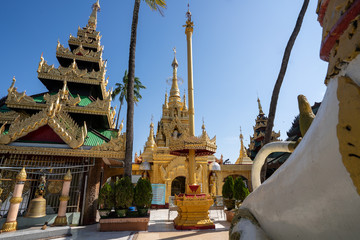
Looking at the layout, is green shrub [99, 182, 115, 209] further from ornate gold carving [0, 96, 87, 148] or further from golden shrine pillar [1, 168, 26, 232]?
golden shrine pillar [1, 168, 26, 232]

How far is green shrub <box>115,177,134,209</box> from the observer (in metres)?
8.06

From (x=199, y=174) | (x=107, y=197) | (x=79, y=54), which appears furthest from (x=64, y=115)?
(x=199, y=174)

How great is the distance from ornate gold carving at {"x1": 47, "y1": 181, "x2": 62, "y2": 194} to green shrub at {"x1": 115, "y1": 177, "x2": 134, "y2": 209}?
3086 mm

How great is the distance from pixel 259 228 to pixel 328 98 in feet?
3.96

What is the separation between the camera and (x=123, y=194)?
317 inches

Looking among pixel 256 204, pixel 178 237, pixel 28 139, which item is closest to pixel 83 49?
pixel 28 139

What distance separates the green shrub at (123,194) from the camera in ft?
26.5

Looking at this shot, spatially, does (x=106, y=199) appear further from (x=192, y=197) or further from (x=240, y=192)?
(x=240, y=192)

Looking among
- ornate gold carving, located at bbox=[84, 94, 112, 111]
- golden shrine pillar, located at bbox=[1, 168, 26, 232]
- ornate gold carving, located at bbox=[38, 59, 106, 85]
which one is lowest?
golden shrine pillar, located at bbox=[1, 168, 26, 232]

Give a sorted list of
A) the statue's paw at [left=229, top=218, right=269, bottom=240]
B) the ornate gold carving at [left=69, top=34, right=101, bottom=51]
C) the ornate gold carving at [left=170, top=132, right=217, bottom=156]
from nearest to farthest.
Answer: the statue's paw at [left=229, top=218, right=269, bottom=240]
the ornate gold carving at [left=170, top=132, right=217, bottom=156]
the ornate gold carving at [left=69, top=34, right=101, bottom=51]

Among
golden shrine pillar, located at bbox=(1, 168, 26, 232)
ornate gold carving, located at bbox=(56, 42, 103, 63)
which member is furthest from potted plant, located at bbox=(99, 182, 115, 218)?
ornate gold carving, located at bbox=(56, 42, 103, 63)

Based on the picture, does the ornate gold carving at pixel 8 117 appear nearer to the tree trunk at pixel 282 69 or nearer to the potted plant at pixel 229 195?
the potted plant at pixel 229 195

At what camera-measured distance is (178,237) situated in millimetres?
7348

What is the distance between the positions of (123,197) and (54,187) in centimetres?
356
